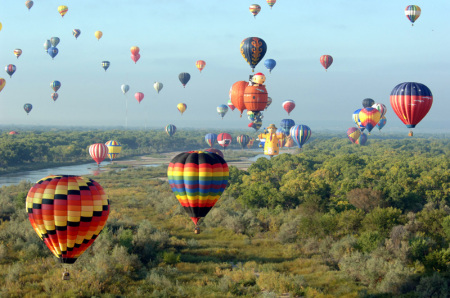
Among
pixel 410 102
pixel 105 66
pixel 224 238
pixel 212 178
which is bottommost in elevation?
pixel 224 238

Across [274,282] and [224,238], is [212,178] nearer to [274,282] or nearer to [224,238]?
[274,282]

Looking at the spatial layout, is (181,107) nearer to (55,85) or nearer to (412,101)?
(55,85)

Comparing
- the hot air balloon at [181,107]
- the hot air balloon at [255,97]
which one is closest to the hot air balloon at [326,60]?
the hot air balloon at [255,97]

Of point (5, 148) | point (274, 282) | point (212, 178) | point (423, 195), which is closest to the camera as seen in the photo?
point (274, 282)

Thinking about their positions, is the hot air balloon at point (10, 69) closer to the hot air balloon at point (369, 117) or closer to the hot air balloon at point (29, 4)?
the hot air balloon at point (29, 4)

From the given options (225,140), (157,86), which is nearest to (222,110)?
(225,140)

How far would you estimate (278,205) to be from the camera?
40.4 metres

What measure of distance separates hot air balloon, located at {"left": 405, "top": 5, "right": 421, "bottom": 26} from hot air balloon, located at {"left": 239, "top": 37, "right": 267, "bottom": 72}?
28908 millimetres

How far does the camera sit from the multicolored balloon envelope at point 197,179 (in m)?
26.1

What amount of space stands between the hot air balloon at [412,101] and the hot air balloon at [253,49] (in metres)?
13.0

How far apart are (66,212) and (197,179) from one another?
7.82m

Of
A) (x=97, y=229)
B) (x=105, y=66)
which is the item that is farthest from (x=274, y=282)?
(x=105, y=66)

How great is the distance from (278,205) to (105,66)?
75.3 m

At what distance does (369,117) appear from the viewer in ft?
242
